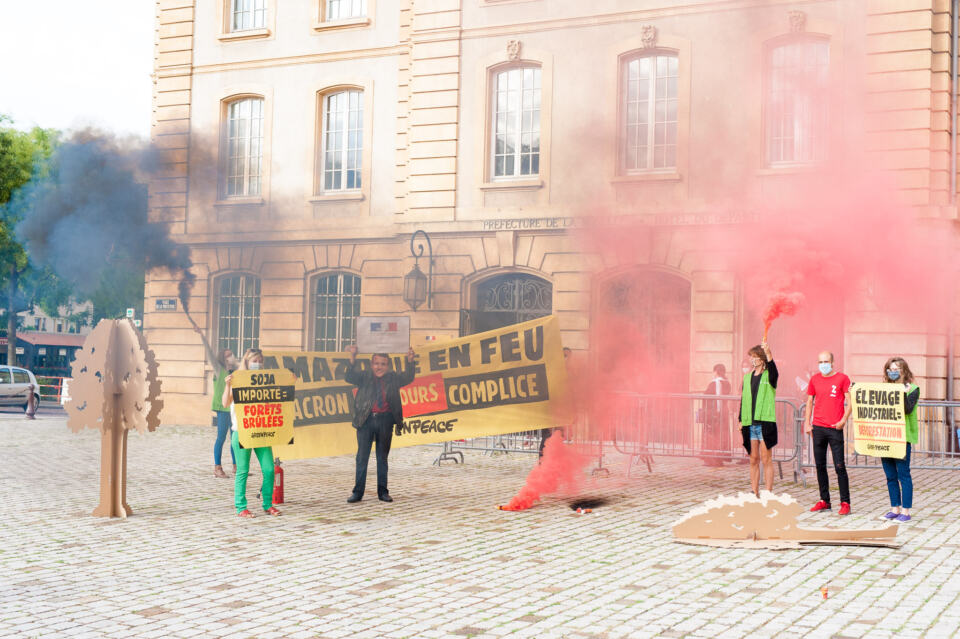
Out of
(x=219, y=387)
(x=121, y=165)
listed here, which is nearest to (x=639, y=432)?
(x=219, y=387)

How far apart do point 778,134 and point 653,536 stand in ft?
35.6

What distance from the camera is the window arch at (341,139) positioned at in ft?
72.3

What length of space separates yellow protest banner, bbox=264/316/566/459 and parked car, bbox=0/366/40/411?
790 inches

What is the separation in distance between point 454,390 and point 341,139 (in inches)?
445

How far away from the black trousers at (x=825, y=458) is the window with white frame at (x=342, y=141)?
13435mm

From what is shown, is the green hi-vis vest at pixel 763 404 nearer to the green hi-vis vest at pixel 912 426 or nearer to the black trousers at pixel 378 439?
the green hi-vis vest at pixel 912 426

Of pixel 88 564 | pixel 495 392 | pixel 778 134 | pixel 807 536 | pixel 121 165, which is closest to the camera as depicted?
pixel 88 564

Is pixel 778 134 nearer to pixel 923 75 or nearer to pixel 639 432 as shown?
pixel 923 75

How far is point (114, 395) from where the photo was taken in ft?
33.6

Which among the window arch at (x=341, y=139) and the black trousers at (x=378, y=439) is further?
the window arch at (x=341, y=139)

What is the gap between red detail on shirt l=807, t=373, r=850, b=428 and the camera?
1077 cm

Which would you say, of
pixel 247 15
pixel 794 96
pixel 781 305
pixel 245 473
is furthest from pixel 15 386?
pixel 781 305

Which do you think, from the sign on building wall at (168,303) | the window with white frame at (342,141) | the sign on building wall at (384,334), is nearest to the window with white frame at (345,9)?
the window with white frame at (342,141)

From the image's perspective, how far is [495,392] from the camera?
39.8 feet
